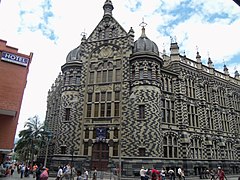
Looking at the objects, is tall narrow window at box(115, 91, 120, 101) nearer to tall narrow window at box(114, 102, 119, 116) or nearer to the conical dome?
tall narrow window at box(114, 102, 119, 116)

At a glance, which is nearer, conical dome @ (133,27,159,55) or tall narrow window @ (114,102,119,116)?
tall narrow window @ (114,102,119,116)

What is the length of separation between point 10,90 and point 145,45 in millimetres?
19727

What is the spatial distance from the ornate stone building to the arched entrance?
0.41 feet

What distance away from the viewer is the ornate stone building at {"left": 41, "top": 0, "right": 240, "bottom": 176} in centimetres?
2842

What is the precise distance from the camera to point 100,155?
29.0 meters

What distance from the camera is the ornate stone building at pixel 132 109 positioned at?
2842cm

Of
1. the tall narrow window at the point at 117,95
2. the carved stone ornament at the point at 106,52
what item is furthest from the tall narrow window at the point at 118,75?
the carved stone ornament at the point at 106,52

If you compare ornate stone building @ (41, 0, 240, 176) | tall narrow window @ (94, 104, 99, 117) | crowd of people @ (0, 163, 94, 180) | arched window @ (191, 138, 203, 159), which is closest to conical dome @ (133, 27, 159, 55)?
ornate stone building @ (41, 0, 240, 176)

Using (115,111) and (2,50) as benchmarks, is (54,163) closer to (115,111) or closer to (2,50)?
(115,111)

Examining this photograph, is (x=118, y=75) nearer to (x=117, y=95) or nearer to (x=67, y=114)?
(x=117, y=95)

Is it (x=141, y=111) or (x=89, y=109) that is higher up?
(x=89, y=109)

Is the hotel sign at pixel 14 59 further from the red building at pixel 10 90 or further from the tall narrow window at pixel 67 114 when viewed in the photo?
the tall narrow window at pixel 67 114

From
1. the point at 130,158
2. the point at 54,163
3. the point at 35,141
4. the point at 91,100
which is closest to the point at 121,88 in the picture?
the point at 91,100

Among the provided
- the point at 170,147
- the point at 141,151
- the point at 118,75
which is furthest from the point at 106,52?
the point at 170,147
